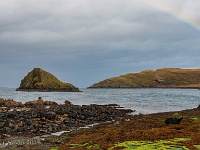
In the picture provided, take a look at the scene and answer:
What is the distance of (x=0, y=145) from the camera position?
2067cm

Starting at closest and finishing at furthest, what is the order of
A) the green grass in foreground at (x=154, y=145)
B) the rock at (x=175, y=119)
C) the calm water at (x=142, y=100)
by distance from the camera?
the green grass in foreground at (x=154, y=145)
the rock at (x=175, y=119)
the calm water at (x=142, y=100)

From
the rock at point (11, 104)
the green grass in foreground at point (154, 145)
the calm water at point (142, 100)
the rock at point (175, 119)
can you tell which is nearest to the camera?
the green grass in foreground at point (154, 145)

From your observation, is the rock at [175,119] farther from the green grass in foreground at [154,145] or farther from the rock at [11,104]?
the rock at [11,104]

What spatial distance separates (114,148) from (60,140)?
674cm

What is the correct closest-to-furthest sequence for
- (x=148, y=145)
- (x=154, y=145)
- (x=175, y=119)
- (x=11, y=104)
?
1. (x=154, y=145)
2. (x=148, y=145)
3. (x=175, y=119)
4. (x=11, y=104)

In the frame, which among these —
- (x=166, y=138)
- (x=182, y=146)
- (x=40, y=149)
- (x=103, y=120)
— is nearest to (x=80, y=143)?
(x=40, y=149)

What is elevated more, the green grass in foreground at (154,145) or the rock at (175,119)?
the rock at (175,119)

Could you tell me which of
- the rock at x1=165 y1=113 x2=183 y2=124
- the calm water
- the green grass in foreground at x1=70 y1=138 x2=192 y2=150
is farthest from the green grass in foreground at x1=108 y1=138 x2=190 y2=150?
the calm water

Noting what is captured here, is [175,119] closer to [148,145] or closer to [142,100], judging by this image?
[148,145]

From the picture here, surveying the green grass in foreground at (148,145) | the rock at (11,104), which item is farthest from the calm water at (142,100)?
the green grass in foreground at (148,145)

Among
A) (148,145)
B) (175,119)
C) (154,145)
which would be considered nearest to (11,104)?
(175,119)

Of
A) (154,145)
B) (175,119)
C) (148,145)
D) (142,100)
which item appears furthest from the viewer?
(142,100)

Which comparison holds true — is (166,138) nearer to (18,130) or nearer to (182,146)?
(182,146)

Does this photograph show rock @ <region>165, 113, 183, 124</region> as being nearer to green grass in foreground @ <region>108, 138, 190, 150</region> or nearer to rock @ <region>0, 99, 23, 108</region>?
green grass in foreground @ <region>108, 138, 190, 150</region>
